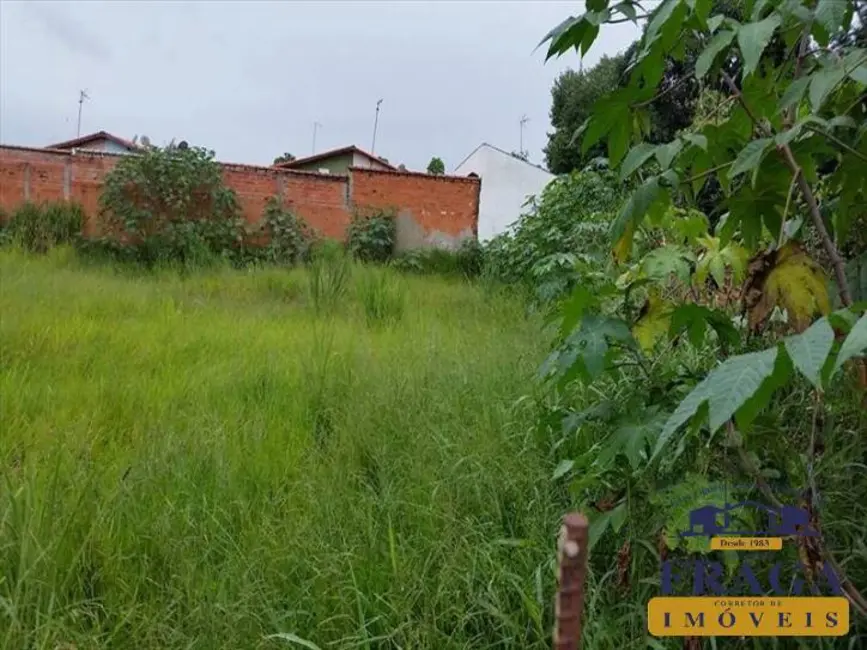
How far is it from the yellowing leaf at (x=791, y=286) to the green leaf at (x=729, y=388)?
326mm

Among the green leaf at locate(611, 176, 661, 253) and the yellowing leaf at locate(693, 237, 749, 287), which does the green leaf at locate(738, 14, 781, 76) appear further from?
the yellowing leaf at locate(693, 237, 749, 287)

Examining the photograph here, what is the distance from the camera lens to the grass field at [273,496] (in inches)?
49.5

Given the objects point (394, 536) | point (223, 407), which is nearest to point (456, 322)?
point (223, 407)

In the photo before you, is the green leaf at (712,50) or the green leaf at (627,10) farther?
the green leaf at (627,10)

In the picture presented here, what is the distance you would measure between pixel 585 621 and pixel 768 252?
82cm

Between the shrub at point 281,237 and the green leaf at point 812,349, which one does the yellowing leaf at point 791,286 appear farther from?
the shrub at point 281,237

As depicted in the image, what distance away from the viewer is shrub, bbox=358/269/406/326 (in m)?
4.54

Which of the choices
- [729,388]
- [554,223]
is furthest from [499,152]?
[729,388]

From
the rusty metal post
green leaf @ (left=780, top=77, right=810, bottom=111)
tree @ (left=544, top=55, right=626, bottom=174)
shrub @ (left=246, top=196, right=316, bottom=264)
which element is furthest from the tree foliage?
tree @ (left=544, top=55, right=626, bottom=174)

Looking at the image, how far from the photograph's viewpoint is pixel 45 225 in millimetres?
7047

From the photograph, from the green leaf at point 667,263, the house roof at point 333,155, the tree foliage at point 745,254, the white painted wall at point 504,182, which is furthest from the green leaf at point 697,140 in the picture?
the house roof at point 333,155

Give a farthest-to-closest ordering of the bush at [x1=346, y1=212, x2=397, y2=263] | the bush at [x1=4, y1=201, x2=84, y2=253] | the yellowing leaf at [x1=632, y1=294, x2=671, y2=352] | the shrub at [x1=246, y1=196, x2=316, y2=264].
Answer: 1. the bush at [x1=346, y1=212, x2=397, y2=263]
2. the shrub at [x1=246, y1=196, x2=316, y2=264]
3. the bush at [x1=4, y1=201, x2=84, y2=253]
4. the yellowing leaf at [x1=632, y1=294, x2=671, y2=352]

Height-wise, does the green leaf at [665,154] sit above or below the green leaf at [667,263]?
above

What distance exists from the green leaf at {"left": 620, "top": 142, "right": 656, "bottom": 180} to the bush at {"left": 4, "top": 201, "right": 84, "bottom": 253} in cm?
771
